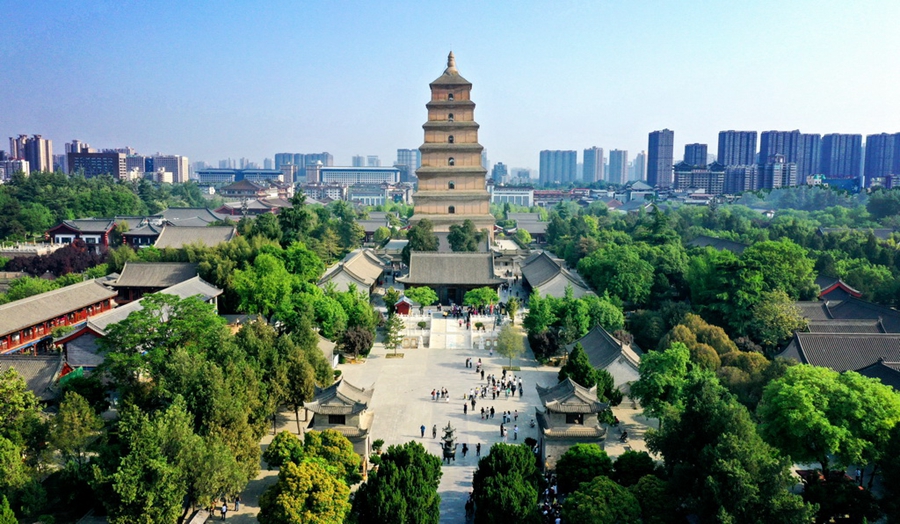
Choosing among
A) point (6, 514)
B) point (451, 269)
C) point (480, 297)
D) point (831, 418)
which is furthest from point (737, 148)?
point (6, 514)

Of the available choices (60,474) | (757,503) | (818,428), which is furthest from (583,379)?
(60,474)

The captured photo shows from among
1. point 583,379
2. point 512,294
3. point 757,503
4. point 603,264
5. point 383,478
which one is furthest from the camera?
point 512,294

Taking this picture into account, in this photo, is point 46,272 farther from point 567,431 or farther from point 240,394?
point 567,431

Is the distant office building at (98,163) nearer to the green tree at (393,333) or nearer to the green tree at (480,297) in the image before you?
the green tree at (480,297)

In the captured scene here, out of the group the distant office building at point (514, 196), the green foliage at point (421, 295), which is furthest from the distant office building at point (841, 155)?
the green foliage at point (421, 295)

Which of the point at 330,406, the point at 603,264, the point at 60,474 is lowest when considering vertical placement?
the point at 60,474

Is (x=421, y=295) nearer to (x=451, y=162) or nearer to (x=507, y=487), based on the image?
(x=451, y=162)

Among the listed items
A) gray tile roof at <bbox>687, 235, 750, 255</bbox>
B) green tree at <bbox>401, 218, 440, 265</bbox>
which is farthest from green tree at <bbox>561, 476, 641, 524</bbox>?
gray tile roof at <bbox>687, 235, 750, 255</bbox>
